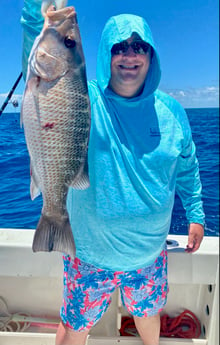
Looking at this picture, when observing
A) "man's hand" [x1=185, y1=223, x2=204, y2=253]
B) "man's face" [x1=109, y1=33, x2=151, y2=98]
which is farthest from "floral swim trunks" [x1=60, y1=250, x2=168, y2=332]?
"man's face" [x1=109, y1=33, x2=151, y2=98]

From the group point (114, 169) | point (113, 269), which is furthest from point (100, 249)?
point (114, 169)

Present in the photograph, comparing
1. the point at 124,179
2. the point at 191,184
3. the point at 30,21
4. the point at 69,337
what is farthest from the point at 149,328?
the point at 30,21

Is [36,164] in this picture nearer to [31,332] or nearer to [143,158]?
[143,158]

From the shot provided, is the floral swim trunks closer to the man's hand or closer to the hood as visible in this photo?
the man's hand

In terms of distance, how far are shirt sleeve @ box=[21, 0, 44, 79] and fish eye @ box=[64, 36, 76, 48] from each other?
0.50 feet

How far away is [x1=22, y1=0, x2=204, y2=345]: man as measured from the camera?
4.77 ft

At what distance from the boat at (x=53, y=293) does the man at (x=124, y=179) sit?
438 millimetres

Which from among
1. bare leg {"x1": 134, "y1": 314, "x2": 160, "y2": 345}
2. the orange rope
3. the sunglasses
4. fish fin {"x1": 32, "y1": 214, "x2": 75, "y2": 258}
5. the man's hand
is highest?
the sunglasses


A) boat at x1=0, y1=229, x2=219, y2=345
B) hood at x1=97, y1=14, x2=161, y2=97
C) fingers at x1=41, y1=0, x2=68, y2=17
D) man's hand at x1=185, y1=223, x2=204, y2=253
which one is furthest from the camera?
boat at x1=0, y1=229, x2=219, y2=345

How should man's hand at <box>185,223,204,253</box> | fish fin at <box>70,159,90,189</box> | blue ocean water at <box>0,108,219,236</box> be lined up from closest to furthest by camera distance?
fish fin at <box>70,159,90,189</box> → man's hand at <box>185,223,204,253</box> → blue ocean water at <box>0,108,219,236</box>

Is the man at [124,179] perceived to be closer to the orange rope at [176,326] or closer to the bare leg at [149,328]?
the bare leg at [149,328]

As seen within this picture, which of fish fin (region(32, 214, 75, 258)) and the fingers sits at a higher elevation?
the fingers

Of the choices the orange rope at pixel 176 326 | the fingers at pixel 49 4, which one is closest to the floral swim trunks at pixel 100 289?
the orange rope at pixel 176 326

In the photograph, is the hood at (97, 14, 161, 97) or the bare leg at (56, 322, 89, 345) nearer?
the hood at (97, 14, 161, 97)
